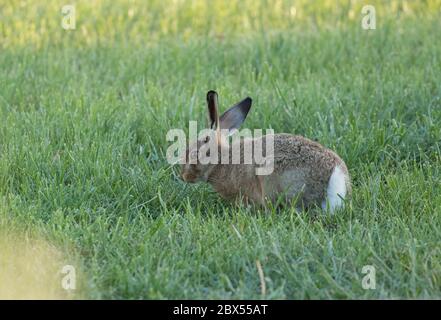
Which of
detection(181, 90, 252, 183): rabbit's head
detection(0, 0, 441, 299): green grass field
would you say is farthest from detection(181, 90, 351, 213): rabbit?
detection(0, 0, 441, 299): green grass field

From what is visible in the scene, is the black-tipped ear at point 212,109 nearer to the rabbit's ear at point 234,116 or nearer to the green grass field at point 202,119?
A: the rabbit's ear at point 234,116

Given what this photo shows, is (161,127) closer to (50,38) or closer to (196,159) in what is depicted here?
(196,159)

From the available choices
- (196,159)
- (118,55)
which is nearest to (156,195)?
(196,159)

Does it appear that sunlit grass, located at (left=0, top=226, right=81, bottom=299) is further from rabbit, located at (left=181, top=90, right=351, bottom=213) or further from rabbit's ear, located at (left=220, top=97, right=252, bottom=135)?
rabbit's ear, located at (left=220, top=97, right=252, bottom=135)

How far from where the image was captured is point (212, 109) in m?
5.42

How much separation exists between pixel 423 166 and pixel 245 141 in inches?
49.3

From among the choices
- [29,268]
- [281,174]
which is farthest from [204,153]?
[29,268]

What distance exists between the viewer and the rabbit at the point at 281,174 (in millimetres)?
5258

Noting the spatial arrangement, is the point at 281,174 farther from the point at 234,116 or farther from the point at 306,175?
the point at 234,116

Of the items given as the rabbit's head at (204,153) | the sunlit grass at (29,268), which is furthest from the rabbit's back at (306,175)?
the sunlit grass at (29,268)

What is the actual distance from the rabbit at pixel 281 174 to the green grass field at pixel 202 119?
0.12 m

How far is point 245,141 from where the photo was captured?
18.7 feet

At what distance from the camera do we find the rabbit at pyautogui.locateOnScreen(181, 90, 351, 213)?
526 centimetres

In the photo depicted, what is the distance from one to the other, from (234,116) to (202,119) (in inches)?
33.4
